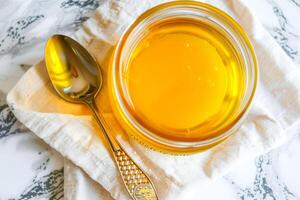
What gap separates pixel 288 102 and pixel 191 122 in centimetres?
12

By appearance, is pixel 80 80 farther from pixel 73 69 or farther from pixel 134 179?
pixel 134 179

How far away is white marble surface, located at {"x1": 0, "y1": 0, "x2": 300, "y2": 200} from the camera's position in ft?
2.03

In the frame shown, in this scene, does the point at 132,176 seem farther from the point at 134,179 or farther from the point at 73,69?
the point at 73,69

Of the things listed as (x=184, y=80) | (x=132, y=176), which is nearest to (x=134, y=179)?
(x=132, y=176)

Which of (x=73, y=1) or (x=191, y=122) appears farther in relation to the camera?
(x=73, y=1)

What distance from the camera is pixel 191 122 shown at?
570mm

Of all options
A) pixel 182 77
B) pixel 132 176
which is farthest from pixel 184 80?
pixel 132 176

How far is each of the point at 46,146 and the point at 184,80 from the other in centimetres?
16

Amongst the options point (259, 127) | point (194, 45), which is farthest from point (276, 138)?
point (194, 45)

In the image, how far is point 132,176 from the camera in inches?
23.3

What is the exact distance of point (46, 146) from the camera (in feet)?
2.04

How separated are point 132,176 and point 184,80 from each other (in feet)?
0.35

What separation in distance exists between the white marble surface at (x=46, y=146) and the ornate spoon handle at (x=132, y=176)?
0.04m

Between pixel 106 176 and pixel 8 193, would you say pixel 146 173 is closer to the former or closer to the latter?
pixel 106 176
